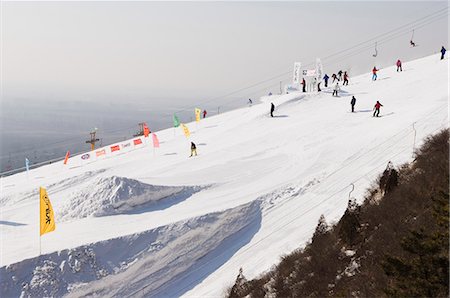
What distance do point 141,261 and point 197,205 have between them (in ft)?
17.0

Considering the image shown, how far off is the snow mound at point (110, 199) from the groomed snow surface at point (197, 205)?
0.06 meters

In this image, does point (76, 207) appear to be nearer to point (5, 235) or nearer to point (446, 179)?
point (5, 235)

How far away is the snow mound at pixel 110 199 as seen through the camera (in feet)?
74.2

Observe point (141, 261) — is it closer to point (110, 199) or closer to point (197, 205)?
point (110, 199)

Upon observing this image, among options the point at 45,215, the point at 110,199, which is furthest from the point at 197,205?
the point at 45,215

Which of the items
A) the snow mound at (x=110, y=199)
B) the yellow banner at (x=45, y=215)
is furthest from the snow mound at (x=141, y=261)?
the snow mound at (x=110, y=199)

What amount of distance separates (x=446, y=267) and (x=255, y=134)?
29.2m

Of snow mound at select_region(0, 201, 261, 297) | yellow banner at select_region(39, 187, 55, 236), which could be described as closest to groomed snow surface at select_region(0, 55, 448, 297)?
snow mound at select_region(0, 201, 261, 297)

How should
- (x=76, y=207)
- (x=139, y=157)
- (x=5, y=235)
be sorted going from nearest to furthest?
1. (x=5, y=235)
2. (x=76, y=207)
3. (x=139, y=157)

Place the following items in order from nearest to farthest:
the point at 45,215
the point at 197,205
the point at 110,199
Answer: the point at 45,215, the point at 110,199, the point at 197,205

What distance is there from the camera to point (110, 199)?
2281 centimetres

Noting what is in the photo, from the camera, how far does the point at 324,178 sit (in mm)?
25000

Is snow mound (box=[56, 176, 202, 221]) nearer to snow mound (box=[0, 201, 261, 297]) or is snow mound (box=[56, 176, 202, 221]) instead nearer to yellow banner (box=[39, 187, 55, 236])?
yellow banner (box=[39, 187, 55, 236])

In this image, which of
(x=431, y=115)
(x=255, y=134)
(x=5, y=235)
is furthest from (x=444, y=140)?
(x=5, y=235)
